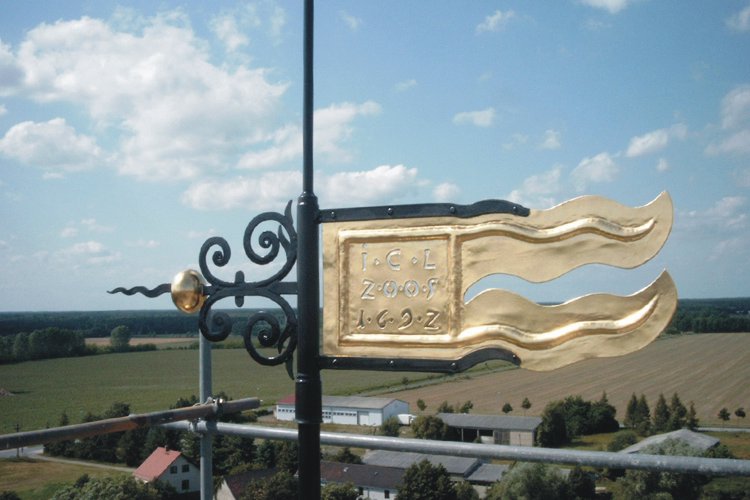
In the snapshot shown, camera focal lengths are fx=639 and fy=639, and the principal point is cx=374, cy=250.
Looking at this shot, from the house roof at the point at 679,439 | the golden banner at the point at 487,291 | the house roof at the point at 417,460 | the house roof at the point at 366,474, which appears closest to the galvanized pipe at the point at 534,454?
the golden banner at the point at 487,291

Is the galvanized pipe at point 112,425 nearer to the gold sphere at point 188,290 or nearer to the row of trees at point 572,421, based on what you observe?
the gold sphere at point 188,290

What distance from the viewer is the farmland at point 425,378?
2058 centimetres

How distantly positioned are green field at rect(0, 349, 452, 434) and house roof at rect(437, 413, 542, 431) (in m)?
3.55

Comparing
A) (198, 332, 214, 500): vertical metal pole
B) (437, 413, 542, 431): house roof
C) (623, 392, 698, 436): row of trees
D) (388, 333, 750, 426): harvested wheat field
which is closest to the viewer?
(198, 332, 214, 500): vertical metal pole

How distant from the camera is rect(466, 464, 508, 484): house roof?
12.8 meters

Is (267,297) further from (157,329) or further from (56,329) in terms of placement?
(157,329)

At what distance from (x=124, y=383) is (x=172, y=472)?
22.7 meters

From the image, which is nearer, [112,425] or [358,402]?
[112,425]

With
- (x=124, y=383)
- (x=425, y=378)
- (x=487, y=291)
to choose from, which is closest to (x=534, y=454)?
(x=487, y=291)

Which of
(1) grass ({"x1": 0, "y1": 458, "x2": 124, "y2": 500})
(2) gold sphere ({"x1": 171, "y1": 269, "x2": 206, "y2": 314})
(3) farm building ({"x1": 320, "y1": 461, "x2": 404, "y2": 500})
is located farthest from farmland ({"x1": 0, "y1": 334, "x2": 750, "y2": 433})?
(2) gold sphere ({"x1": 171, "y1": 269, "x2": 206, "y2": 314})

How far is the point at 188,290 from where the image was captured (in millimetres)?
2406

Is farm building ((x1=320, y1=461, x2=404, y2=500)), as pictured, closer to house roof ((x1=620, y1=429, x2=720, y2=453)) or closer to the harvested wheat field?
house roof ((x1=620, y1=429, x2=720, y2=453))

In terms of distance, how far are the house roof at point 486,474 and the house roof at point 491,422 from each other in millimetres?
9325

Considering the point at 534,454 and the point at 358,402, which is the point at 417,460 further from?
the point at 534,454
